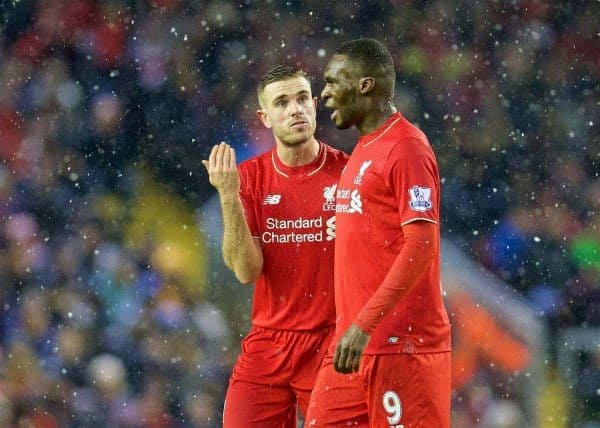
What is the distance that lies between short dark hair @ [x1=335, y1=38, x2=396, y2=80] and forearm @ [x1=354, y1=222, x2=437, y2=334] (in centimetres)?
49

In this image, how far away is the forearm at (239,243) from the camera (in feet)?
11.7

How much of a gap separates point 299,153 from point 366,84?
812 millimetres

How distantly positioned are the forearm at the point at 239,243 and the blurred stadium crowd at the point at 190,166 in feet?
6.06

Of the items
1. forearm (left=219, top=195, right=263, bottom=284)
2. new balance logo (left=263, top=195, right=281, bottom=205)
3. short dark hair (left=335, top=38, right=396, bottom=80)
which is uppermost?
short dark hair (left=335, top=38, right=396, bottom=80)

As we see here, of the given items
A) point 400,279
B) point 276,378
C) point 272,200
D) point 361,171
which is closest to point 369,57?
point 361,171

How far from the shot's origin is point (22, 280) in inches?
221

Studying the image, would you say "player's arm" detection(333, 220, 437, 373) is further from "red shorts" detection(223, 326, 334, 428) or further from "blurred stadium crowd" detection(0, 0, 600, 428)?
"blurred stadium crowd" detection(0, 0, 600, 428)

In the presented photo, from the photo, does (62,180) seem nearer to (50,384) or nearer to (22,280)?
(22,280)

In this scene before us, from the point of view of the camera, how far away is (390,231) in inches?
114

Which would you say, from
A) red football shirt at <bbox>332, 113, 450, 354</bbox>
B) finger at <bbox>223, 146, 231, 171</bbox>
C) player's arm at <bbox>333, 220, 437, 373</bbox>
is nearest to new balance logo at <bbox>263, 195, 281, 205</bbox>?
finger at <bbox>223, 146, 231, 171</bbox>

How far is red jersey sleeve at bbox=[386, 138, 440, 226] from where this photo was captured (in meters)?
2.78

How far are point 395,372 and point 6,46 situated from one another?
353cm

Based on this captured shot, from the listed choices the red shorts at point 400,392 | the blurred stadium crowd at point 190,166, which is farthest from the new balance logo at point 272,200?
the blurred stadium crowd at point 190,166

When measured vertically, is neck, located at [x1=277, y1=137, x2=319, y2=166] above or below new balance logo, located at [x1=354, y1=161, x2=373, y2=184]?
above
